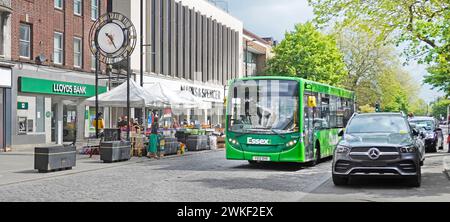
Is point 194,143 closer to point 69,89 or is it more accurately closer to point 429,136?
point 69,89

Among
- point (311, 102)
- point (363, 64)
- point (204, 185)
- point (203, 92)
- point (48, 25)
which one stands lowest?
point (204, 185)

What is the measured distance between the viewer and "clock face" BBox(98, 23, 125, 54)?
2291 centimetres

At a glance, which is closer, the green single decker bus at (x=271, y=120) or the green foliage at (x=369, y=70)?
the green single decker bus at (x=271, y=120)

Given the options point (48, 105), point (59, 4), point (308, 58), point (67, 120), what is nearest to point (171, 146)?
point (48, 105)

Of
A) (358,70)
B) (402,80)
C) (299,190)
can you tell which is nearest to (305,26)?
(358,70)

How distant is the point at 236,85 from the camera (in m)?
17.2

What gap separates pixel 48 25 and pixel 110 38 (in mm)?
7867

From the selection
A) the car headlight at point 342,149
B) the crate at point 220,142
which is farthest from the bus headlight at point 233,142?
the crate at point 220,142

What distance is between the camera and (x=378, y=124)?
43.8 feet

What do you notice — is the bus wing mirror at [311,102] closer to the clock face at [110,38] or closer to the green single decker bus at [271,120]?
the green single decker bus at [271,120]

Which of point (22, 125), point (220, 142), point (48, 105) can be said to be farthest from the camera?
point (220, 142)

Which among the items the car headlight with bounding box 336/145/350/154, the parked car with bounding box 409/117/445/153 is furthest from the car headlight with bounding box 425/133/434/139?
the car headlight with bounding box 336/145/350/154

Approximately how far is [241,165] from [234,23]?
42351 millimetres

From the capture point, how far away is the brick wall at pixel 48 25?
27.0 m
